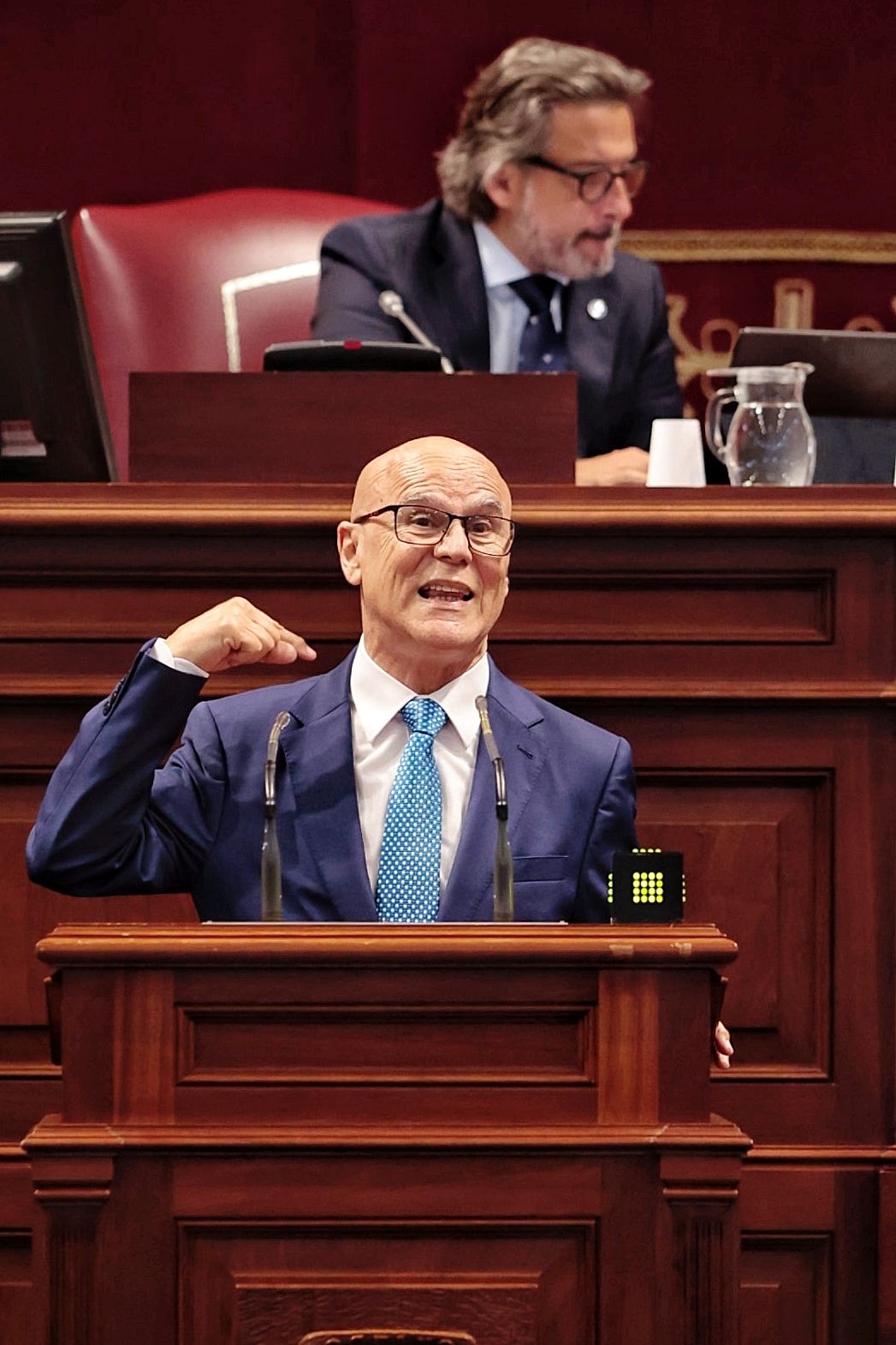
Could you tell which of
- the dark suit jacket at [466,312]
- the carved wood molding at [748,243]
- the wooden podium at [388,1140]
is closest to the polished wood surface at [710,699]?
the wooden podium at [388,1140]

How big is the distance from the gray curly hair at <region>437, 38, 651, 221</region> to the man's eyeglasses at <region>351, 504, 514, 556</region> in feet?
4.64

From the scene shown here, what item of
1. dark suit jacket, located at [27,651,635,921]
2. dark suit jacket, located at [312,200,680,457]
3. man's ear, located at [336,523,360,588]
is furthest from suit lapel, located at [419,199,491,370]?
dark suit jacket, located at [27,651,635,921]

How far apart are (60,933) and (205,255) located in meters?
2.17

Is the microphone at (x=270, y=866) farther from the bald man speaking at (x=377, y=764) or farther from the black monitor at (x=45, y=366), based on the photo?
the black monitor at (x=45, y=366)

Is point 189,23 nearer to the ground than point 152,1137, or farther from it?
farther from it

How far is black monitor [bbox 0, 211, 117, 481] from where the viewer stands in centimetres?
240

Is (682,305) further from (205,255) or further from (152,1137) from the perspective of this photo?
(152,1137)

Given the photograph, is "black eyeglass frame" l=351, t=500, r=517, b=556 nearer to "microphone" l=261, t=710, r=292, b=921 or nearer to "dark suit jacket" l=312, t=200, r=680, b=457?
"microphone" l=261, t=710, r=292, b=921

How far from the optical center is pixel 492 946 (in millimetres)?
1577

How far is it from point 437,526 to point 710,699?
1.35ft

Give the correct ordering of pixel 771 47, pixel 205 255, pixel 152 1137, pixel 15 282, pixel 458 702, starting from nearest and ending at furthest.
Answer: pixel 152 1137, pixel 458 702, pixel 15 282, pixel 205 255, pixel 771 47

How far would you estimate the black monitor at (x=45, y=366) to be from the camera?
94.7 inches

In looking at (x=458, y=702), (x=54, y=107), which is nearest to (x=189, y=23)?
(x=54, y=107)

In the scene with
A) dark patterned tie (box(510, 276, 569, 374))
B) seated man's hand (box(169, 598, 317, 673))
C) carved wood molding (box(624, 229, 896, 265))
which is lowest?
seated man's hand (box(169, 598, 317, 673))
